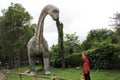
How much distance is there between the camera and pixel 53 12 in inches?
876

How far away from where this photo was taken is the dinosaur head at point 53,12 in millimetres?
21984

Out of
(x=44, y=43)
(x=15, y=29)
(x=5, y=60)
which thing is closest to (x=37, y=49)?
(x=44, y=43)

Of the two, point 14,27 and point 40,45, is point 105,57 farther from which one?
point 14,27

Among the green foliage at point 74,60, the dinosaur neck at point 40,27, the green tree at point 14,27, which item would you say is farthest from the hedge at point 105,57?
the green tree at point 14,27

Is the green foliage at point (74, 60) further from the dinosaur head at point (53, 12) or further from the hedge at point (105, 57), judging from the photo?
the dinosaur head at point (53, 12)

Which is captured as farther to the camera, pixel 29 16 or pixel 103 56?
pixel 29 16

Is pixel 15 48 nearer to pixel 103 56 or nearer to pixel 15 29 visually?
pixel 15 29

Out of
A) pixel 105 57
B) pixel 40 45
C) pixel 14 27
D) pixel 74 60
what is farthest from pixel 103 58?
pixel 14 27

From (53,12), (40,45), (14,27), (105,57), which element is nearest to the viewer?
(53,12)

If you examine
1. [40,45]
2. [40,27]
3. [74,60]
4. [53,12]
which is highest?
[53,12]

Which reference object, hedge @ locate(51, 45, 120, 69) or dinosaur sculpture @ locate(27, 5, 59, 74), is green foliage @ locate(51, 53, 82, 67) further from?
dinosaur sculpture @ locate(27, 5, 59, 74)

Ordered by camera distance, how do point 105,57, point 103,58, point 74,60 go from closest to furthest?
point 105,57, point 103,58, point 74,60

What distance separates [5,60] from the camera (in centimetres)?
6216

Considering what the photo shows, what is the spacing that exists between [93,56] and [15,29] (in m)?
17.3
